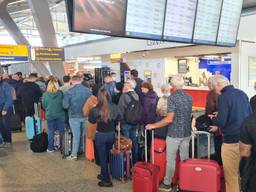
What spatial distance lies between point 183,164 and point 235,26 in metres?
2.66

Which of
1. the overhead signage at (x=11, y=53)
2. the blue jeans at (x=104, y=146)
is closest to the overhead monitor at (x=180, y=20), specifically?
the blue jeans at (x=104, y=146)

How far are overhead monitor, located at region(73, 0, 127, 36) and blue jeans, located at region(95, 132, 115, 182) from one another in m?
1.45

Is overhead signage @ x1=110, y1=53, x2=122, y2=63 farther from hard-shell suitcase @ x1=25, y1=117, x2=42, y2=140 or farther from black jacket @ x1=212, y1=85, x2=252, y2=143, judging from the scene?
black jacket @ x1=212, y1=85, x2=252, y2=143

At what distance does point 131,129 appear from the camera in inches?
181

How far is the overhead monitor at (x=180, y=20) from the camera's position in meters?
3.68

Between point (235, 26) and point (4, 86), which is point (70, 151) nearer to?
point (4, 86)

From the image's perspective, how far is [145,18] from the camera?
3438 millimetres

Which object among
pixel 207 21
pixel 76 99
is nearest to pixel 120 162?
pixel 76 99

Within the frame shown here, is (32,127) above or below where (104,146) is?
below

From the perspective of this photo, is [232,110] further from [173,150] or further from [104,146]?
[104,146]

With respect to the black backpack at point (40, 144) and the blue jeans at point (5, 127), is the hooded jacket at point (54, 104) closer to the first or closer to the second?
the black backpack at point (40, 144)

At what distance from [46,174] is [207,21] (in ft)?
10.9

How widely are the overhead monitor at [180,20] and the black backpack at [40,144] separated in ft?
11.2

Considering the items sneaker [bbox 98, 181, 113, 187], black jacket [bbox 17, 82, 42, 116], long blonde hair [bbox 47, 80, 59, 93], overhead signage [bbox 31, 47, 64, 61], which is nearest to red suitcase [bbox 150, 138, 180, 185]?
Answer: sneaker [bbox 98, 181, 113, 187]
